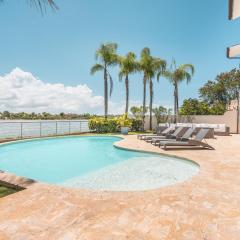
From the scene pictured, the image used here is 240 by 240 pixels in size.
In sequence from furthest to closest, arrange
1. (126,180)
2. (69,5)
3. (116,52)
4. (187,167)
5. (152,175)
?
(116,52), (69,5), (187,167), (152,175), (126,180)

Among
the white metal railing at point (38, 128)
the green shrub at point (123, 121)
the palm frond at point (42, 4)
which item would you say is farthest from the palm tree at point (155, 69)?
the palm frond at point (42, 4)

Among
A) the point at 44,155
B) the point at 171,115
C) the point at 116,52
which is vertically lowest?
the point at 44,155

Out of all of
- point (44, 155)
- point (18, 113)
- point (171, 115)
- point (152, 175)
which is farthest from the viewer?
point (18, 113)

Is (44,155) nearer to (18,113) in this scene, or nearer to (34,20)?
(34,20)

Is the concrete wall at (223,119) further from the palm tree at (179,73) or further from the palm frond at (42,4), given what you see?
the palm frond at (42,4)

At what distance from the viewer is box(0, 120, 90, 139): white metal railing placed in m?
15.1

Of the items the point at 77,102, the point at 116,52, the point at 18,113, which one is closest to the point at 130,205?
the point at 116,52

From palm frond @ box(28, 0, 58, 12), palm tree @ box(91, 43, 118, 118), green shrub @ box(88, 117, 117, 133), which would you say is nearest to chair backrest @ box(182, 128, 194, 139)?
palm frond @ box(28, 0, 58, 12)

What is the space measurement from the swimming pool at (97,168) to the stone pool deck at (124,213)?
5.56 ft

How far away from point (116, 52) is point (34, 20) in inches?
364

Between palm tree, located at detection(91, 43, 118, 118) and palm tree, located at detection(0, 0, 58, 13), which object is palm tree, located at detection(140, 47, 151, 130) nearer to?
palm tree, located at detection(91, 43, 118, 118)

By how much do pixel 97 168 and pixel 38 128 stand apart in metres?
9.98

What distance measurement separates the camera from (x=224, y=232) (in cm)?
298

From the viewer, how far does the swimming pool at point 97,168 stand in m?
6.48
